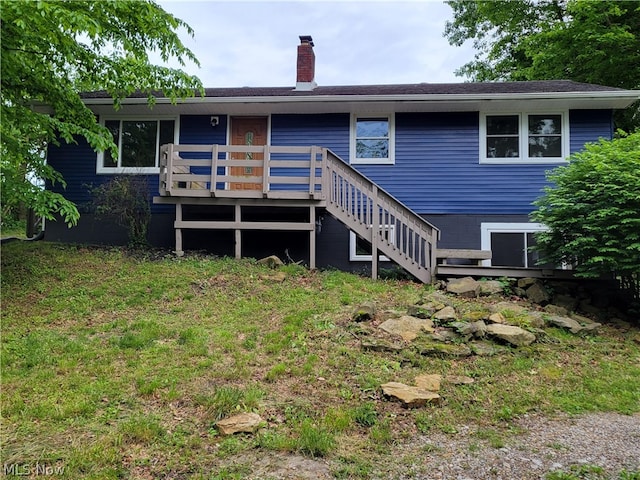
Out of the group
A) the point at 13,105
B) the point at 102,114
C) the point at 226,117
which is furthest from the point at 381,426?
the point at 102,114

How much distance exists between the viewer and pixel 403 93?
9773mm

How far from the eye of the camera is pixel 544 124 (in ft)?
32.5

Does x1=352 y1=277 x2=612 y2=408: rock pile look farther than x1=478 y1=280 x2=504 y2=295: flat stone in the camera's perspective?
No

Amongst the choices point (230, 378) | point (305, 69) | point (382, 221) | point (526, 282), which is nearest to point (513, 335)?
point (526, 282)

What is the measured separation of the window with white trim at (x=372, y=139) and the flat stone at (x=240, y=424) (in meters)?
7.81

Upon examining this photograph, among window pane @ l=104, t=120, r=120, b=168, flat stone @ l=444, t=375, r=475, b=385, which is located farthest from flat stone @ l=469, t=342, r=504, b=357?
window pane @ l=104, t=120, r=120, b=168

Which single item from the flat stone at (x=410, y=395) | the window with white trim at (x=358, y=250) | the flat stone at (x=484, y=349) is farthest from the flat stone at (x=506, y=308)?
the window with white trim at (x=358, y=250)

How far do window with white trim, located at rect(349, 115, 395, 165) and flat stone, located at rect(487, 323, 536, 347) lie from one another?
5.88m

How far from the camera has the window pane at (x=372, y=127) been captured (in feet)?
33.9

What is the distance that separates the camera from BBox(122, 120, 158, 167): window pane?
1062cm

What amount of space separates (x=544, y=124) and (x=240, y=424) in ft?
32.4

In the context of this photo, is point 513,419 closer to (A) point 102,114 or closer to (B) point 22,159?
(B) point 22,159

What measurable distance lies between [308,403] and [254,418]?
533 mm

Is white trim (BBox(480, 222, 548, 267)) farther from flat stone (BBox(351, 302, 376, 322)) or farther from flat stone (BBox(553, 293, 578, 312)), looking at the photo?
flat stone (BBox(351, 302, 376, 322))
